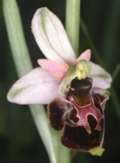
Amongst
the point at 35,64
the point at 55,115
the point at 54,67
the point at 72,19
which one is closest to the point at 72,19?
the point at 72,19

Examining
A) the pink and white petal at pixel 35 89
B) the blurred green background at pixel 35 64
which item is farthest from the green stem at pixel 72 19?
the blurred green background at pixel 35 64

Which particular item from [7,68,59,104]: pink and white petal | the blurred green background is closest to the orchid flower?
[7,68,59,104]: pink and white petal

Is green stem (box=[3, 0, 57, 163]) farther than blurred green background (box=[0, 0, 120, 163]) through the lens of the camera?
No

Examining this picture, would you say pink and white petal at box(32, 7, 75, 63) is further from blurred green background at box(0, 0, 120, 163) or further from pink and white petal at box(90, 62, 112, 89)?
blurred green background at box(0, 0, 120, 163)

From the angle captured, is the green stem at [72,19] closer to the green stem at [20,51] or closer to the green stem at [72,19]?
the green stem at [72,19]

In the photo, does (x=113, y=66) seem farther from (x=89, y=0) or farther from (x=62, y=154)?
(x=62, y=154)

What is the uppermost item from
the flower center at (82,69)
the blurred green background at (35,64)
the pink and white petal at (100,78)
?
the flower center at (82,69)

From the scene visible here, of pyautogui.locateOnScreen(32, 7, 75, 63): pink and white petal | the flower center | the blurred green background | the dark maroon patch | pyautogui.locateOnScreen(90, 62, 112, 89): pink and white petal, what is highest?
pyautogui.locateOnScreen(32, 7, 75, 63): pink and white petal

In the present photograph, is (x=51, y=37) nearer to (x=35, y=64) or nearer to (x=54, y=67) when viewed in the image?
(x=54, y=67)

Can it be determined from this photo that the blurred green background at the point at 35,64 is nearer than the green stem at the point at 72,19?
No
